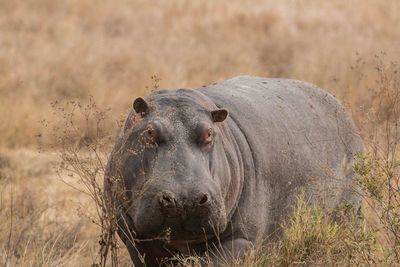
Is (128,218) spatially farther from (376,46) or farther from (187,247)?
(376,46)

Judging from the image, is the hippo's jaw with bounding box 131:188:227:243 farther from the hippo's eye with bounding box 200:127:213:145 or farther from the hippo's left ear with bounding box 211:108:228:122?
the hippo's left ear with bounding box 211:108:228:122

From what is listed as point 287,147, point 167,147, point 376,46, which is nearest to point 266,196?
point 287,147

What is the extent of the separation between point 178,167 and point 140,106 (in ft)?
1.72

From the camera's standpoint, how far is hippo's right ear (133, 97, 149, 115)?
19.9ft

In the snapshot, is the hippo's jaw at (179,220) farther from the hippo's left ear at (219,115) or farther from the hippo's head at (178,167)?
the hippo's left ear at (219,115)

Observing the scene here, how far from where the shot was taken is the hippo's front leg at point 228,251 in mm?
6098

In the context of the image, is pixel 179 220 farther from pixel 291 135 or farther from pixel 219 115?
pixel 291 135

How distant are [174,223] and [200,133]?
548mm

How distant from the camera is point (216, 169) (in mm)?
6094

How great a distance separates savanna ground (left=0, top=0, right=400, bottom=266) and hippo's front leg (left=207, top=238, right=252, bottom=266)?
0.13 m

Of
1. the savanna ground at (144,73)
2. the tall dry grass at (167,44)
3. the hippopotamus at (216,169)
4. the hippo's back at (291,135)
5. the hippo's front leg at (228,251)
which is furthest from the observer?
the tall dry grass at (167,44)

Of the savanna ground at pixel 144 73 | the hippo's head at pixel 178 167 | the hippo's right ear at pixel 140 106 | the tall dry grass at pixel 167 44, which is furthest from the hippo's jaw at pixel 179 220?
the tall dry grass at pixel 167 44

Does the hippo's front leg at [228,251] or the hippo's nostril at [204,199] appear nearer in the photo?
the hippo's nostril at [204,199]

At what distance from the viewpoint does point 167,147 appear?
5.90 meters
